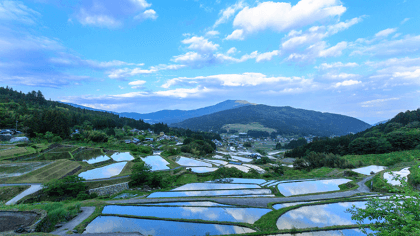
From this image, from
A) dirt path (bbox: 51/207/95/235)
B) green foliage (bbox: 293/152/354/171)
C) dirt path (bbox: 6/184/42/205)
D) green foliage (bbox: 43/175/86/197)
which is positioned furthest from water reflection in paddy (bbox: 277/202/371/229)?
dirt path (bbox: 6/184/42/205)

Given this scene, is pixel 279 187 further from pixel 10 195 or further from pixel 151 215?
pixel 10 195

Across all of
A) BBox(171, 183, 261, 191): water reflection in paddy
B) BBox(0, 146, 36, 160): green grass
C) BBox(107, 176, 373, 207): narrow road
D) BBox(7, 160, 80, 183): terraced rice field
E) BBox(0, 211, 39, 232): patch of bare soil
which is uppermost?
BBox(0, 146, 36, 160): green grass

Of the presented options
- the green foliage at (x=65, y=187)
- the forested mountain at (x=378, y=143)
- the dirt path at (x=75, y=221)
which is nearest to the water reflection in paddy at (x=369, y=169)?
the forested mountain at (x=378, y=143)

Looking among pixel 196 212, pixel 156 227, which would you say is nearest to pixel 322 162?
pixel 196 212

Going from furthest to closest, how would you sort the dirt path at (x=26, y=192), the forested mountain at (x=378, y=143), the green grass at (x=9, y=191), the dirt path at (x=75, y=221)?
the forested mountain at (x=378, y=143) < the green grass at (x=9, y=191) < the dirt path at (x=26, y=192) < the dirt path at (x=75, y=221)

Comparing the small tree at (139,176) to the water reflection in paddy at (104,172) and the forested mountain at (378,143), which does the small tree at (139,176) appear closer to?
the water reflection in paddy at (104,172)

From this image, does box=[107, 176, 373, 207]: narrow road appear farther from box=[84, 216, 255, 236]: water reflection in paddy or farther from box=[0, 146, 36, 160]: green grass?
box=[0, 146, 36, 160]: green grass

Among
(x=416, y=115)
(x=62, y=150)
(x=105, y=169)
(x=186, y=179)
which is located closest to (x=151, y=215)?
(x=186, y=179)
